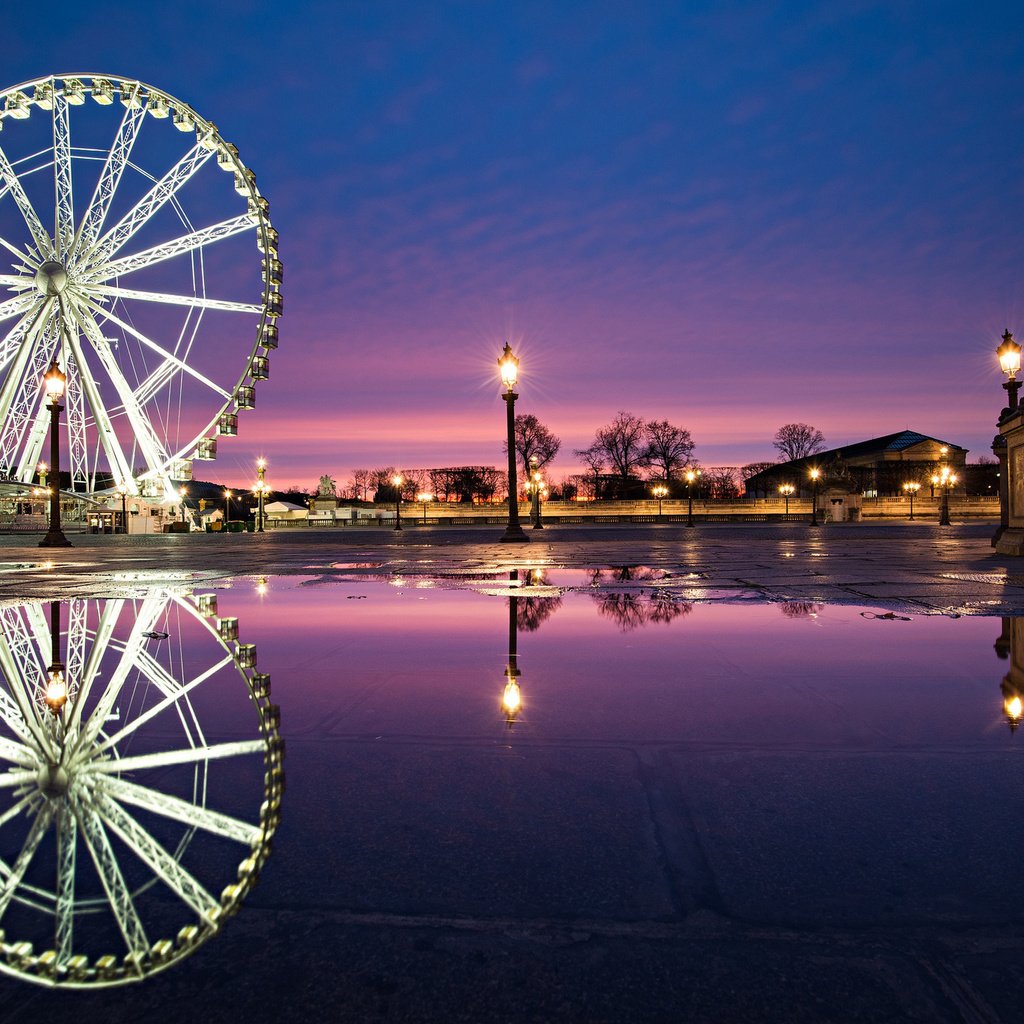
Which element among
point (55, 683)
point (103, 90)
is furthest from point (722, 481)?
point (55, 683)

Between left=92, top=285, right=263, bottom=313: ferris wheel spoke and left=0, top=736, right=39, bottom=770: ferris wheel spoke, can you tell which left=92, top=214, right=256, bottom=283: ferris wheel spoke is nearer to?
left=92, top=285, right=263, bottom=313: ferris wheel spoke

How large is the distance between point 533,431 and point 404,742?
92169 millimetres

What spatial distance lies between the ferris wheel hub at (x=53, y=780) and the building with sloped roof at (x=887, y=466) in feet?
300

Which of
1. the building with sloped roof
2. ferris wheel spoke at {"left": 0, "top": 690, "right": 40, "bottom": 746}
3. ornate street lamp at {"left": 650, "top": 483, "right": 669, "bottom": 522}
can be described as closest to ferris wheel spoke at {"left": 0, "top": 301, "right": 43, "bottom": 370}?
ferris wheel spoke at {"left": 0, "top": 690, "right": 40, "bottom": 746}

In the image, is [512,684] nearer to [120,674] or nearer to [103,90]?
[120,674]

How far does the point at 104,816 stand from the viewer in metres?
2.08

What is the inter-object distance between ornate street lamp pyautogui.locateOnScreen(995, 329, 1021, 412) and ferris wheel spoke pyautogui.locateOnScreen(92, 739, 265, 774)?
17211 millimetres

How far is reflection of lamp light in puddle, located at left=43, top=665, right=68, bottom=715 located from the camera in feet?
10.9

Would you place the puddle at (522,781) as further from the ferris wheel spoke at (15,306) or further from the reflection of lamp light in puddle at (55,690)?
the ferris wheel spoke at (15,306)

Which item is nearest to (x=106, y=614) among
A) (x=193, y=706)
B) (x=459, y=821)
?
(x=193, y=706)

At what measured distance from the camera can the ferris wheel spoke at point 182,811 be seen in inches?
78.6

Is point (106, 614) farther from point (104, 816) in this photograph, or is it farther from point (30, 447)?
point (30, 447)

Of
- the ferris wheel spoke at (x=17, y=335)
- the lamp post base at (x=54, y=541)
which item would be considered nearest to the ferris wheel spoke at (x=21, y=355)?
the ferris wheel spoke at (x=17, y=335)

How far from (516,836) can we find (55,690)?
281 centimetres
